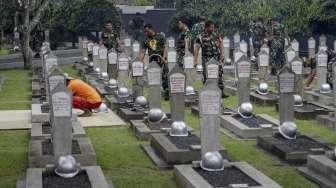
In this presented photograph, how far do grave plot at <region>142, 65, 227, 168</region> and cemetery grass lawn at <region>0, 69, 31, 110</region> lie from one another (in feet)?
19.7

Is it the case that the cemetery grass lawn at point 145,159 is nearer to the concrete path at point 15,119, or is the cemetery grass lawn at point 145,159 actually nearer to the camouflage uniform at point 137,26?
the concrete path at point 15,119

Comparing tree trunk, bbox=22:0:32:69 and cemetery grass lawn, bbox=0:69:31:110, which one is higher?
tree trunk, bbox=22:0:32:69

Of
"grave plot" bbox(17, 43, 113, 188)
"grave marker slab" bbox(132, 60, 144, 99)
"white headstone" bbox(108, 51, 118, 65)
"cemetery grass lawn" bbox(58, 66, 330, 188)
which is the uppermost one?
"white headstone" bbox(108, 51, 118, 65)

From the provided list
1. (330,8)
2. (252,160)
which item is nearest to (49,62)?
(252,160)

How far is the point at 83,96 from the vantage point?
14422 mm

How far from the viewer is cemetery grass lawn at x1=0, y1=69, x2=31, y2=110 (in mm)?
17250

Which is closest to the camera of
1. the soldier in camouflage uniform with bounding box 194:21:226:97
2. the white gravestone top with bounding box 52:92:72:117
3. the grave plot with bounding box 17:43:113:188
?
the grave plot with bounding box 17:43:113:188

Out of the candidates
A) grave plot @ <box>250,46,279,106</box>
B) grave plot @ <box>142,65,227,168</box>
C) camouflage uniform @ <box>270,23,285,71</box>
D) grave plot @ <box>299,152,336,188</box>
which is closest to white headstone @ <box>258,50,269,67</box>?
grave plot @ <box>250,46,279,106</box>

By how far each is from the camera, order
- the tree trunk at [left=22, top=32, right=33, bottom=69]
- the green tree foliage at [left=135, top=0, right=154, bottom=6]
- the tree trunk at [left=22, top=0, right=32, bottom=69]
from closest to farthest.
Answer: the tree trunk at [left=22, top=0, right=32, bottom=69] → the tree trunk at [left=22, top=32, right=33, bottom=69] → the green tree foliage at [left=135, top=0, right=154, bottom=6]

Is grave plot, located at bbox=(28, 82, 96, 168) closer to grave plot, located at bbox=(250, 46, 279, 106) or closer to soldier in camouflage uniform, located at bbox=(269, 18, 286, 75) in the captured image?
grave plot, located at bbox=(250, 46, 279, 106)

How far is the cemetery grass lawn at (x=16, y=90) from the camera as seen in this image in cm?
1725

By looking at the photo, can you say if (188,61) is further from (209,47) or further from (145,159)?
(145,159)

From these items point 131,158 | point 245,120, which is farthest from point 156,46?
point 131,158

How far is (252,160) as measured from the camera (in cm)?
1048
